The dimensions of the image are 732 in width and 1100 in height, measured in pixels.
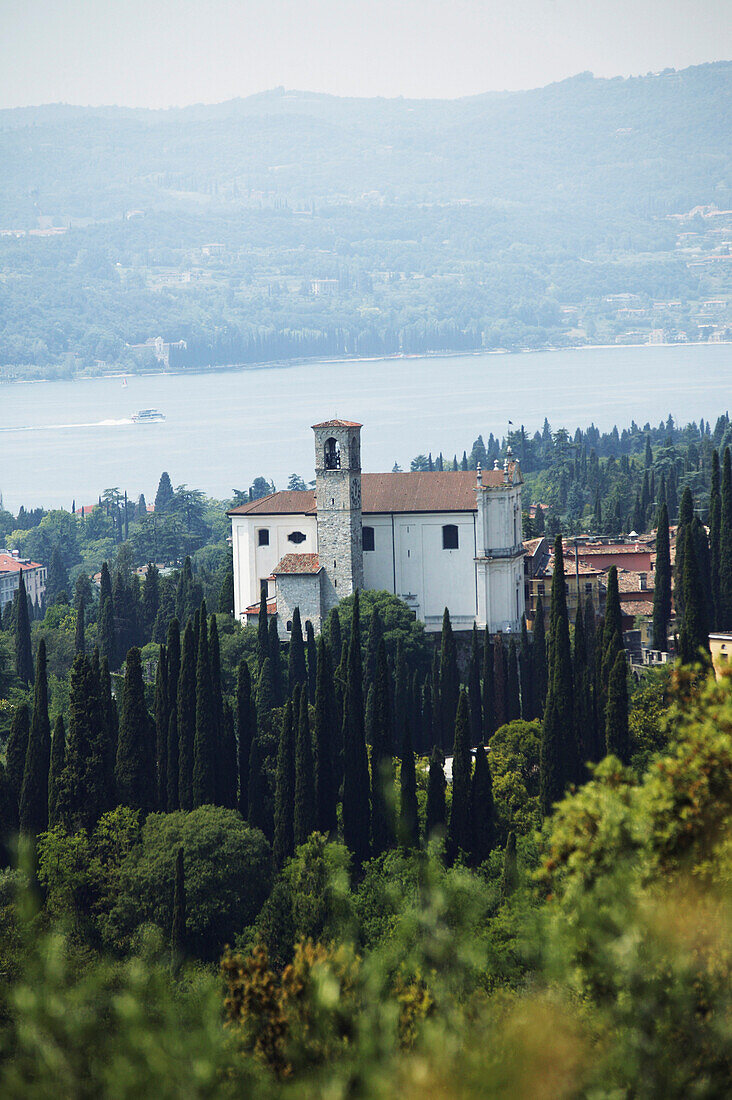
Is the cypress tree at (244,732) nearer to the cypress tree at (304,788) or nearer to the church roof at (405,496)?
the cypress tree at (304,788)

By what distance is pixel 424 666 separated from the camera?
188ft

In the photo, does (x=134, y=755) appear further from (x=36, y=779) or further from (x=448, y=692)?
(x=448, y=692)

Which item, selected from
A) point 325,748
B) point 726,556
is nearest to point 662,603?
point 726,556

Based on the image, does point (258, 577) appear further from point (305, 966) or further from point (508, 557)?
point (305, 966)

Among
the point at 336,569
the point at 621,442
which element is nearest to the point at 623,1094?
the point at 336,569

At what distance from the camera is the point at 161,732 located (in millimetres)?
41406

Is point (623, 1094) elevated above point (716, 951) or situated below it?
below

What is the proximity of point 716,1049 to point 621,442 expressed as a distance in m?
144

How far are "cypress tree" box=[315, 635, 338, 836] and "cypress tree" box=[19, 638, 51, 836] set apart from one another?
625 centimetres

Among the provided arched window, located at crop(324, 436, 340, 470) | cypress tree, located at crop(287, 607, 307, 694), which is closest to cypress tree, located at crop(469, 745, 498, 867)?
cypress tree, located at crop(287, 607, 307, 694)

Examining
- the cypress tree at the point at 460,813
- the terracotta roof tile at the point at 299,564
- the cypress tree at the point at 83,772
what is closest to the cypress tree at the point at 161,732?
the cypress tree at the point at 83,772

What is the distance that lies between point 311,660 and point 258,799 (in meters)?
15.1

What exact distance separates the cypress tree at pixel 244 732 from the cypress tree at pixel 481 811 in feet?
19.1

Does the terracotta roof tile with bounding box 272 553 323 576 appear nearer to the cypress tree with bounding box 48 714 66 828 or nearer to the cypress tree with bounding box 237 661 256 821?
the cypress tree with bounding box 237 661 256 821
